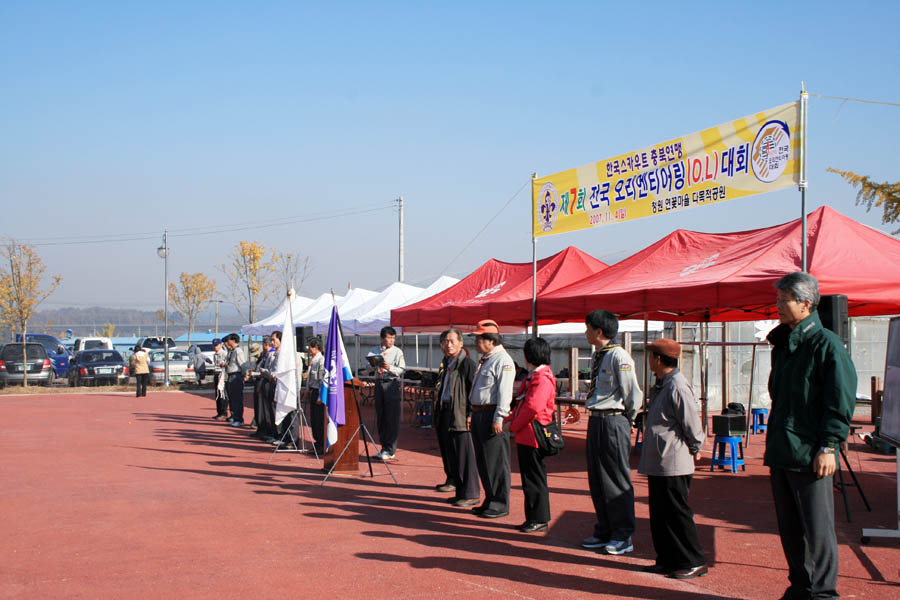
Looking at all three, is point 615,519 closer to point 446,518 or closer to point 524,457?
point 524,457

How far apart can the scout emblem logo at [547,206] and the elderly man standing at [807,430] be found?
7127mm

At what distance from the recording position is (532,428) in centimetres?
694

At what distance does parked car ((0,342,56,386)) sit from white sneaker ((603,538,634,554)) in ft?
86.5

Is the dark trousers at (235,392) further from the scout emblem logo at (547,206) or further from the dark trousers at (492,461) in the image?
the dark trousers at (492,461)

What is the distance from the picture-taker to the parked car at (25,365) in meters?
28.2

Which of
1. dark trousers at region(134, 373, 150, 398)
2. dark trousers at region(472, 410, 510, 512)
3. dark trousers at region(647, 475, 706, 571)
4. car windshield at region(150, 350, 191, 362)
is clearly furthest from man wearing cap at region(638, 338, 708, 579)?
car windshield at region(150, 350, 191, 362)

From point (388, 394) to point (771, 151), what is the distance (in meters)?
6.16

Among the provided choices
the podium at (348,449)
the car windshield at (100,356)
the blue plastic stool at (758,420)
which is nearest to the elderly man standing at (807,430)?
the podium at (348,449)

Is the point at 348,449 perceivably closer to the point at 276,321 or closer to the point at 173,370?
the point at 276,321

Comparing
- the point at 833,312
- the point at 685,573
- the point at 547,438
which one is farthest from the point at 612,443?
the point at 833,312

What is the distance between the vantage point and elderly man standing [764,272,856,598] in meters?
4.56

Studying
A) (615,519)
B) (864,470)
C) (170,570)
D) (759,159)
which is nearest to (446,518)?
(615,519)

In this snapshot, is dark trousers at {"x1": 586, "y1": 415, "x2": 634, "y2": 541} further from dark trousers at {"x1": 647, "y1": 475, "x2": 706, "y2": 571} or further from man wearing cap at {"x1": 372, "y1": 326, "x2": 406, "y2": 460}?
man wearing cap at {"x1": 372, "y1": 326, "x2": 406, "y2": 460}

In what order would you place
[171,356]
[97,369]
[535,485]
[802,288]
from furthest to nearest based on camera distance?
1. [171,356]
2. [97,369]
3. [535,485]
4. [802,288]
